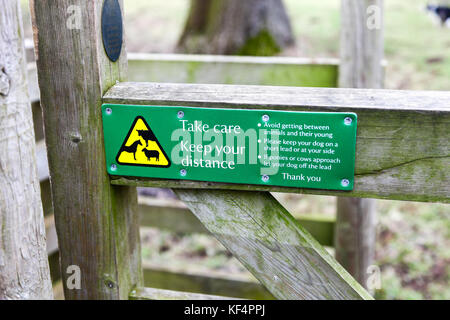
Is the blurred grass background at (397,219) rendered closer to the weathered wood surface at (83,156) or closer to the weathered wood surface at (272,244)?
the weathered wood surface at (83,156)

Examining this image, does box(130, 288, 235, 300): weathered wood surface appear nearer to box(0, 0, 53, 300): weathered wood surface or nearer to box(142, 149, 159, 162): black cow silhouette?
box(0, 0, 53, 300): weathered wood surface

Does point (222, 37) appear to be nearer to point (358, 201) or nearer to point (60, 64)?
point (358, 201)

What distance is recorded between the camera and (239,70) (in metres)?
2.72

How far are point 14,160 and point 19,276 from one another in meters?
0.34

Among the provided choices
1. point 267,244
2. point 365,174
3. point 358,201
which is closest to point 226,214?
point 267,244

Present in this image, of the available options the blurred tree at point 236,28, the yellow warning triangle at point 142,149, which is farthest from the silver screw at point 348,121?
the blurred tree at point 236,28

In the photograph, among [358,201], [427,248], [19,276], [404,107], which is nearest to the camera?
[404,107]

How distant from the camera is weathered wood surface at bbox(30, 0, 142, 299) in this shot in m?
1.51

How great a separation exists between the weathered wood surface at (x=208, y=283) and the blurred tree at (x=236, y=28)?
414 cm

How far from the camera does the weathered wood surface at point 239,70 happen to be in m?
2.69

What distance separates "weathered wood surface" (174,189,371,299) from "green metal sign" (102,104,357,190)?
0.10m

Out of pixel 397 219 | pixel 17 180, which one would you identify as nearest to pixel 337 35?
pixel 397 219

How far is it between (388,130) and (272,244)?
50 centimetres

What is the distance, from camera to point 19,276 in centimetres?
142
